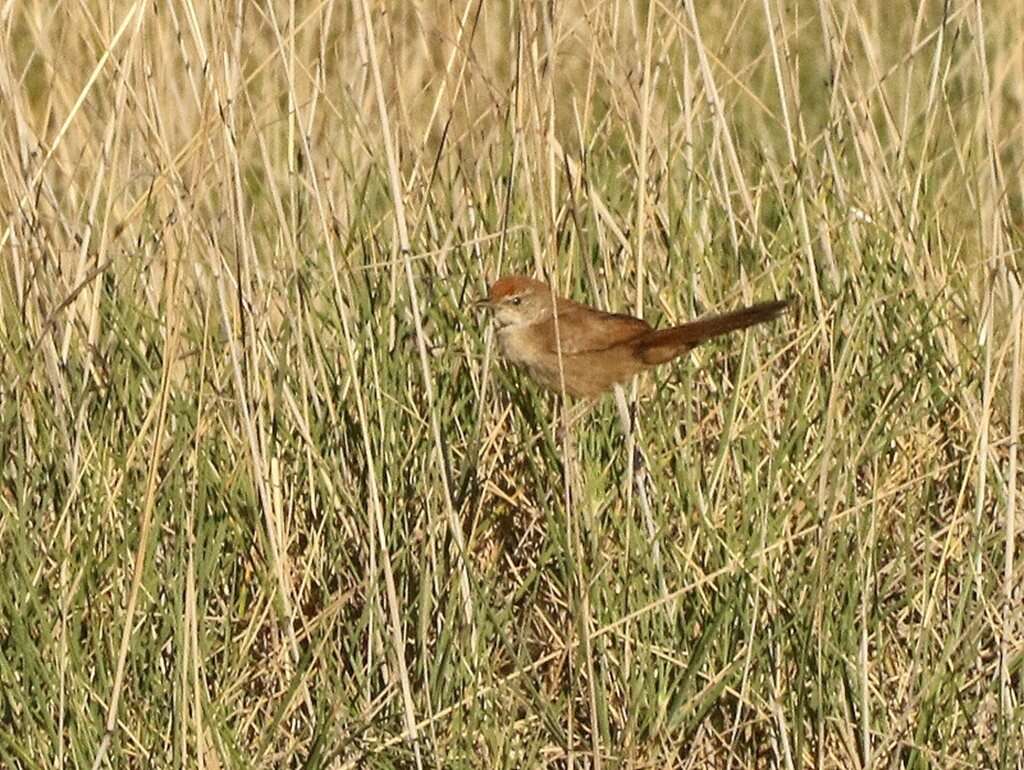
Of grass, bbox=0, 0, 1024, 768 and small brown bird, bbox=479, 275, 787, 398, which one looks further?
small brown bird, bbox=479, 275, 787, 398

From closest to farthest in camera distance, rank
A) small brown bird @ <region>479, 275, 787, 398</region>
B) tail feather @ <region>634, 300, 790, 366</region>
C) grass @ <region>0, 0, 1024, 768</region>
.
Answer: grass @ <region>0, 0, 1024, 768</region>
tail feather @ <region>634, 300, 790, 366</region>
small brown bird @ <region>479, 275, 787, 398</region>

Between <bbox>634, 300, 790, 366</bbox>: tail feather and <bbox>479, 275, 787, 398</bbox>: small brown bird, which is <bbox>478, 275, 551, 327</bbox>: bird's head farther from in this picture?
Answer: <bbox>634, 300, 790, 366</bbox>: tail feather

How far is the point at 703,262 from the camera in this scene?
130 inches

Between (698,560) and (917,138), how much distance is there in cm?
249

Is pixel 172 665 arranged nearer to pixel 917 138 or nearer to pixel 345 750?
pixel 345 750

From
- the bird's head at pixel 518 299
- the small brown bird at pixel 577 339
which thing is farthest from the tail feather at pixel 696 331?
the bird's head at pixel 518 299

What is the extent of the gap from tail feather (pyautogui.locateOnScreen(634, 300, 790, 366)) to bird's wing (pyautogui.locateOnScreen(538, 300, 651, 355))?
0.08 ft

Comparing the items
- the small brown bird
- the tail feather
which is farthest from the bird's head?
the tail feather

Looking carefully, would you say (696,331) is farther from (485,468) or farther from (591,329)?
(485,468)

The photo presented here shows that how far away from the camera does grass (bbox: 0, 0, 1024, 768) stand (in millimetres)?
2666

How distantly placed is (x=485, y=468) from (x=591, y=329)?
11.0 inches

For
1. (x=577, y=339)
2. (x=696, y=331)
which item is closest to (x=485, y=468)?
(x=577, y=339)

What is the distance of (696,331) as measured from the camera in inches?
116

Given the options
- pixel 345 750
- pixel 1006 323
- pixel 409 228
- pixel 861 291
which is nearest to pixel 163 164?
pixel 409 228
